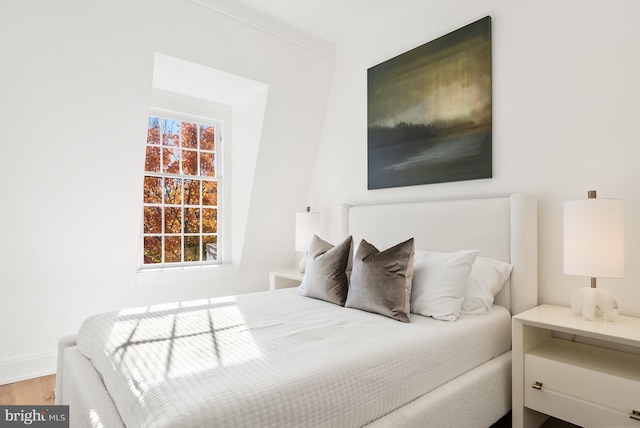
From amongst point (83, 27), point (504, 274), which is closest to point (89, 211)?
point (83, 27)

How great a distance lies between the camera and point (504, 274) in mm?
2305

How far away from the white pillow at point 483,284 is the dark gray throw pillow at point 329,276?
733 mm

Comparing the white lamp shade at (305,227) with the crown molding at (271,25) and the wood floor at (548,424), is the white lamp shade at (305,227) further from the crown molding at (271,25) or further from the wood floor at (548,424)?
the wood floor at (548,424)

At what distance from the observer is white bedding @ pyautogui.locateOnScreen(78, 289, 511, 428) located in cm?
117

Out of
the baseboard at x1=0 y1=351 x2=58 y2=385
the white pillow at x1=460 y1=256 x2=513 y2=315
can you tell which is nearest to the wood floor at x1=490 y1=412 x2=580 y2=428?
the white pillow at x1=460 y1=256 x2=513 y2=315

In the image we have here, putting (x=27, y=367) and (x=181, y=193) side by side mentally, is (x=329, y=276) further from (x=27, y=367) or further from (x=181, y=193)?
(x=27, y=367)

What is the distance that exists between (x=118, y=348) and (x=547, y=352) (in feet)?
6.79

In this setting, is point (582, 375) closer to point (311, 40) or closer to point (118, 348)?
point (118, 348)

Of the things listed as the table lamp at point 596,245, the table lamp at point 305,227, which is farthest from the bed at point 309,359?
the table lamp at point 305,227

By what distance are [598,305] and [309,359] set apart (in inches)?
59.6

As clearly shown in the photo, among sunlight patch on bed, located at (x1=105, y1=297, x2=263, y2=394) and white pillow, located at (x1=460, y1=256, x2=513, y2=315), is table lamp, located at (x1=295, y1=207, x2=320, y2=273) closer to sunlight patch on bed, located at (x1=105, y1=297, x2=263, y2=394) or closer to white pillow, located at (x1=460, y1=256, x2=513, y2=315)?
sunlight patch on bed, located at (x1=105, y1=297, x2=263, y2=394)

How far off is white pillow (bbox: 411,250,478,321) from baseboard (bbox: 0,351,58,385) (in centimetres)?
280

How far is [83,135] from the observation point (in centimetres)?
272

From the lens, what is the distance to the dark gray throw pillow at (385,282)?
6.72ft
